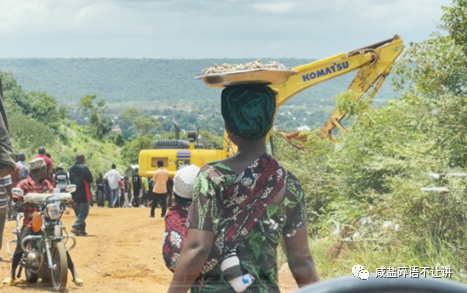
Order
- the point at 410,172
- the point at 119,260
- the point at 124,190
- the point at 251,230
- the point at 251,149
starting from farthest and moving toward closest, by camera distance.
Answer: the point at 124,190 → the point at 119,260 → the point at 410,172 → the point at 251,149 → the point at 251,230

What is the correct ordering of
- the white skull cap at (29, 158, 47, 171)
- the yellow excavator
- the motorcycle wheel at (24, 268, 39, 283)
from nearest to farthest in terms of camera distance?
the motorcycle wheel at (24, 268, 39, 283) → the white skull cap at (29, 158, 47, 171) → the yellow excavator

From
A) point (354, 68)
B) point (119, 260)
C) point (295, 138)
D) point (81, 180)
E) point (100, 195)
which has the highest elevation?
point (354, 68)

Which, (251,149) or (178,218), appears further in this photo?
(178,218)

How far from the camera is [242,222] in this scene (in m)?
2.56

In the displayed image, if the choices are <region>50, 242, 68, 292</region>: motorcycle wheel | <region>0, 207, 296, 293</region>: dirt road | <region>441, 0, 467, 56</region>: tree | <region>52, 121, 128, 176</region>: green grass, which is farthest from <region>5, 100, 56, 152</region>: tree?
<region>441, 0, 467, 56</region>: tree

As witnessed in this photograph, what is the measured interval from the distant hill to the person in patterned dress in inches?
596

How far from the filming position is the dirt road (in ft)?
28.0

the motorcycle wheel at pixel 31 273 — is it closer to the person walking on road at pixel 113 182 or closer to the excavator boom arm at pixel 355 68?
the excavator boom arm at pixel 355 68

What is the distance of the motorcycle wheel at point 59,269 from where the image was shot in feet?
25.8

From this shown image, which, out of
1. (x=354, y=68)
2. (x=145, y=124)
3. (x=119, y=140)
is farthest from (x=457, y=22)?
(x=119, y=140)

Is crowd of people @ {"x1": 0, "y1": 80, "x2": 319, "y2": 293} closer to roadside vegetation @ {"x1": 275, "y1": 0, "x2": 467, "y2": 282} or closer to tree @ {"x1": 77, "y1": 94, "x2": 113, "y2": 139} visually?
roadside vegetation @ {"x1": 275, "y1": 0, "x2": 467, "y2": 282}

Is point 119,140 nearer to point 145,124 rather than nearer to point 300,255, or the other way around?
point 145,124

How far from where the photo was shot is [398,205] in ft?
23.9

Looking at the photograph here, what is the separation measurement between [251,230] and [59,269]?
585 centimetres
